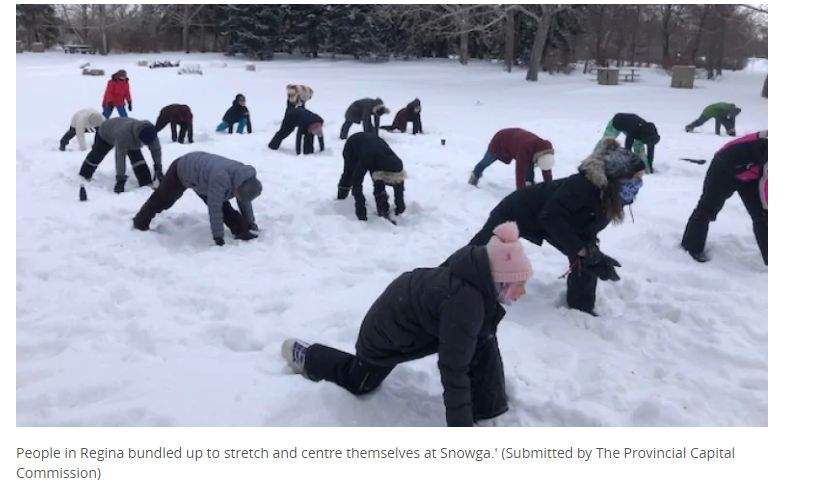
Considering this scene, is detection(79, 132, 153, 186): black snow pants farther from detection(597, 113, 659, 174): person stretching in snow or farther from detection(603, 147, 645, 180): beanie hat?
detection(597, 113, 659, 174): person stretching in snow

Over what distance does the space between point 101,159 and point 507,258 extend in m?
6.47

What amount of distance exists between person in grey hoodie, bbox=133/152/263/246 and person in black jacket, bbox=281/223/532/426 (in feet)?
8.36

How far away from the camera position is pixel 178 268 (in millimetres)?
5121

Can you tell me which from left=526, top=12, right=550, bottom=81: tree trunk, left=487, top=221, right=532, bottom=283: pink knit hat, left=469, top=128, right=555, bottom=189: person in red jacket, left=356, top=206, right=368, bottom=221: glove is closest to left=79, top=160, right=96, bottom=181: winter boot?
left=356, top=206, right=368, bottom=221: glove

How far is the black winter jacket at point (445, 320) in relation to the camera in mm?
2635

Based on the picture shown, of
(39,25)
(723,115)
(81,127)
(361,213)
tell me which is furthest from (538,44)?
(39,25)

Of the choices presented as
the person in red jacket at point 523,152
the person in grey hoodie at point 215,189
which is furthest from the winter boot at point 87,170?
the person in red jacket at point 523,152

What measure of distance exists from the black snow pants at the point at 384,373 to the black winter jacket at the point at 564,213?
4.17 ft

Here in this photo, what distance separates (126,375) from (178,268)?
5.92ft

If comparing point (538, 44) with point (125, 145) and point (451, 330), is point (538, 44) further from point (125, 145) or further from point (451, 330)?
point (451, 330)

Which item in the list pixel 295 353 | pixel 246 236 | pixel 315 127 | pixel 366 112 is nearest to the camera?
pixel 295 353

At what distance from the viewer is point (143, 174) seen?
7293 millimetres
